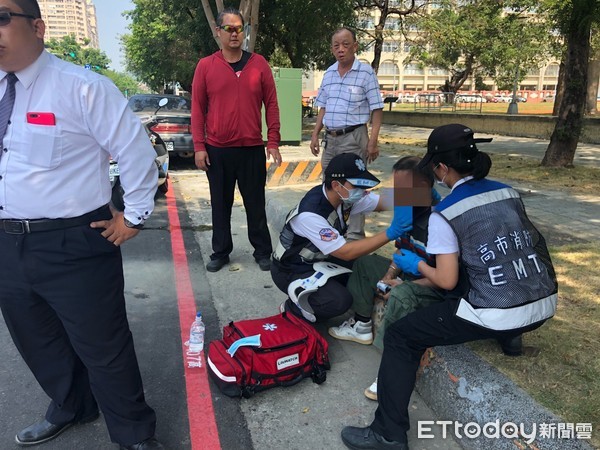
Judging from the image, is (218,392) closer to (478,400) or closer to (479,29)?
(478,400)

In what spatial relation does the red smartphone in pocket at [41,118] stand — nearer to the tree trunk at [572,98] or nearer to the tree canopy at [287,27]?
A: the tree trunk at [572,98]

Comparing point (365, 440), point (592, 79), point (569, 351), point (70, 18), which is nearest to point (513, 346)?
point (569, 351)

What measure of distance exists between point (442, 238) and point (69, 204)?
1.50 meters

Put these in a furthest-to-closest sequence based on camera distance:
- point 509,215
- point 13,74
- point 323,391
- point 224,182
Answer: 1. point 224,182
2. point 323,391
3. point 509,215
4. point 13,74

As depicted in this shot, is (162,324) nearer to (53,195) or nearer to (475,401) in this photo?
(53,195)

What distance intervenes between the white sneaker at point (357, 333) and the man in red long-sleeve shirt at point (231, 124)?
1.39m

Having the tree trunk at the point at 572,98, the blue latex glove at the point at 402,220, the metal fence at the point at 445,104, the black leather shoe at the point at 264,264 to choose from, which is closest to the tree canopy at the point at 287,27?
the metal fence at the point at 445,104

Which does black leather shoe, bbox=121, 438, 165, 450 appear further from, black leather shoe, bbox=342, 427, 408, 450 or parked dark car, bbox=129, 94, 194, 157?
parked dark car, bbox=129, 94, 194, 157

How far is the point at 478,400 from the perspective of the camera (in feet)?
7.44

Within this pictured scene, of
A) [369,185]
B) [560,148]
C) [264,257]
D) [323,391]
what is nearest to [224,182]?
[264,257]

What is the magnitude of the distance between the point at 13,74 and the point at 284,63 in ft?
91.1

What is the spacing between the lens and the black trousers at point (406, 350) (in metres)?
2.12

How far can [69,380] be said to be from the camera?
227cm

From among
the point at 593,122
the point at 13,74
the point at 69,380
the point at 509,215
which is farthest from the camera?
the point at 593,122
